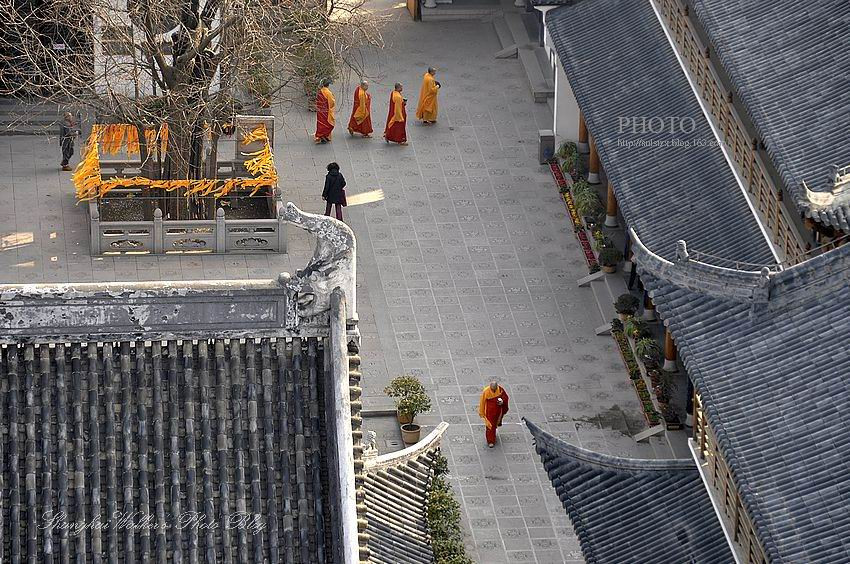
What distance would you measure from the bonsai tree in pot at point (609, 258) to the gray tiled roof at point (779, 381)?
1146cm

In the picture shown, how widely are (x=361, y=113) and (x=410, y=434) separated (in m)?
15.1

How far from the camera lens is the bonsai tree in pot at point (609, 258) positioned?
4794 cm

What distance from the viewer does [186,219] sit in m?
50.4

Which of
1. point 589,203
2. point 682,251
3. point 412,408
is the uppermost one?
point 589,203

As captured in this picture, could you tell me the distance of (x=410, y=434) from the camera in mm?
42438

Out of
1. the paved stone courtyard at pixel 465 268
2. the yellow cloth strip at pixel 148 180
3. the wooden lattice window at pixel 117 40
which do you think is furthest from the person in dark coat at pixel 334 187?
the wooden lattice window at pixel 117 40

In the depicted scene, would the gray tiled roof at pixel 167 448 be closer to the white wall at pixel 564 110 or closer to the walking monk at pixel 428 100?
the white wall at pixel 564 110

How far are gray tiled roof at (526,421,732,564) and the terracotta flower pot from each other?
7.15m

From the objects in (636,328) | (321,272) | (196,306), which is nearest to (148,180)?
(636,328)

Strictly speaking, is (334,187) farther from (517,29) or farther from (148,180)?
(517,29)

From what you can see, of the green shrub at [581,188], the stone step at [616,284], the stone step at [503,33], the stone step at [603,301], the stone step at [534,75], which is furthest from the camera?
the stone step at [503,33]

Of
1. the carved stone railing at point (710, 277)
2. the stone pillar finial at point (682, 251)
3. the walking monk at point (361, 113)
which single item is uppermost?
the walking monk at point (361, 113)

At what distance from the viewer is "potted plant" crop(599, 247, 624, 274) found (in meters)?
47.9

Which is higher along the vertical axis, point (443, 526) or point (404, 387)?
point (404, 387)
